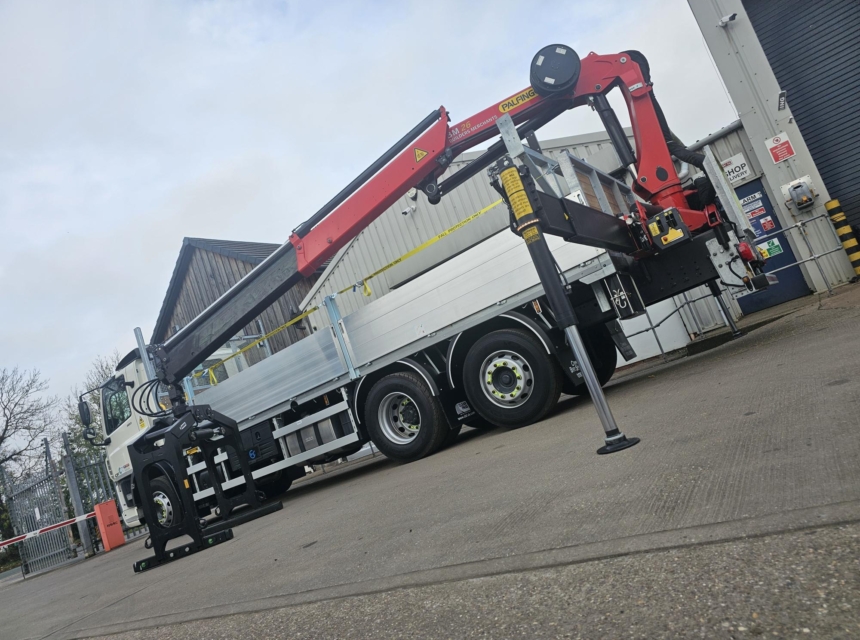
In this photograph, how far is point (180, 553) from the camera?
6.99 meters

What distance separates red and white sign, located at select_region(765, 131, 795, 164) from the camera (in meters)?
11.7

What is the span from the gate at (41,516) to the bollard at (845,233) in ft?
56.4

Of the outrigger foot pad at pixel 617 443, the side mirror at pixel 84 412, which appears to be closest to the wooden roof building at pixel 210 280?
the side mirror at pixel 84 412

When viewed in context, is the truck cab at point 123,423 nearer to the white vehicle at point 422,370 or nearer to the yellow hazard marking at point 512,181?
the white vehicle at point 422,370

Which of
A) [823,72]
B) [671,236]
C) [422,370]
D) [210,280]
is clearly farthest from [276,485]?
[210,280]

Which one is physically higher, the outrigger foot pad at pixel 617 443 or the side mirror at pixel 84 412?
the side mirror at pixel 84 412

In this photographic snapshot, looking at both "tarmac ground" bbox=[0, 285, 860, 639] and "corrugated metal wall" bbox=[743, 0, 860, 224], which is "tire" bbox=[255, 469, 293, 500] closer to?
"tarmac ground" bbox=[0, 285, 860, 639]

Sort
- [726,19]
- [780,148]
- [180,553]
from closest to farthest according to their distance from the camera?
[180,553] → [780,148] → [726,19]

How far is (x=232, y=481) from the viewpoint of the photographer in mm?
9797

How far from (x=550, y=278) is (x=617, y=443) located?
1.22 m

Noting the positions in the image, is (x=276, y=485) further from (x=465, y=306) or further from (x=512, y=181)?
(x=512, y=181)

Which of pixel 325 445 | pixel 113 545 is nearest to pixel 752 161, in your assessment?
pixel 325 445

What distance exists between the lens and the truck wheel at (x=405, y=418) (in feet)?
25.8

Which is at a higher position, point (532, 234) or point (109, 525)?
point (532, 234)
